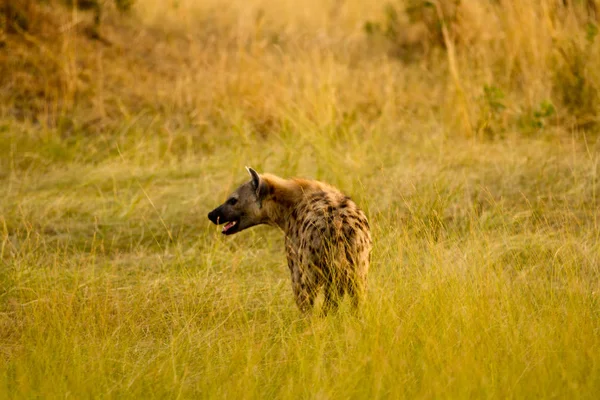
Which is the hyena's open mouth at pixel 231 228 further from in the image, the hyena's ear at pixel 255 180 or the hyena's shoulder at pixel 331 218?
the hyena's shoulder at pixel 331 218

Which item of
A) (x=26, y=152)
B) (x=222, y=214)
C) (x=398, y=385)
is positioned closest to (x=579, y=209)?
(x=222, y=214)

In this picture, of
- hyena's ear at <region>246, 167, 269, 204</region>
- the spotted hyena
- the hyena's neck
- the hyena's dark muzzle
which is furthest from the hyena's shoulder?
the hyena's dark muzzle

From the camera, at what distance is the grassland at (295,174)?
4078 mm

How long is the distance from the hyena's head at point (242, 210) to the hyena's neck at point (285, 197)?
0.20 feet

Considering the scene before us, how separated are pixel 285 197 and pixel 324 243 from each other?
30.7 inches

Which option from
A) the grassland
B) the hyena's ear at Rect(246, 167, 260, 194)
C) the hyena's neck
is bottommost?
the grassland

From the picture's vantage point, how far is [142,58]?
36.8ft

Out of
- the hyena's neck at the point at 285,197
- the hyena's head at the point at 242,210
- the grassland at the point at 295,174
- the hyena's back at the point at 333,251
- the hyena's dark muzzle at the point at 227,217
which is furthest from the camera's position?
the hyena's dark muzzle at the point at 227,217

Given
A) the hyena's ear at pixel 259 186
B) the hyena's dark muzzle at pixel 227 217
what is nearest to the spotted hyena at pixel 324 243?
the hyena's ear at pixel 259 186

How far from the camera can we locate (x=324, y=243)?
173 inches

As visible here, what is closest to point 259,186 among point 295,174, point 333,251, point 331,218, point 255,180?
point 255,180

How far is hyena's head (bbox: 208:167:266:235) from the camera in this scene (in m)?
5.27

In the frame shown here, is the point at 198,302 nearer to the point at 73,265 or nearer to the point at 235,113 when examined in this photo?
the point at 73,265

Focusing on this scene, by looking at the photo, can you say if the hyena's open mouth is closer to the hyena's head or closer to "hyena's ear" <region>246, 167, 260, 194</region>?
the hyena's head
